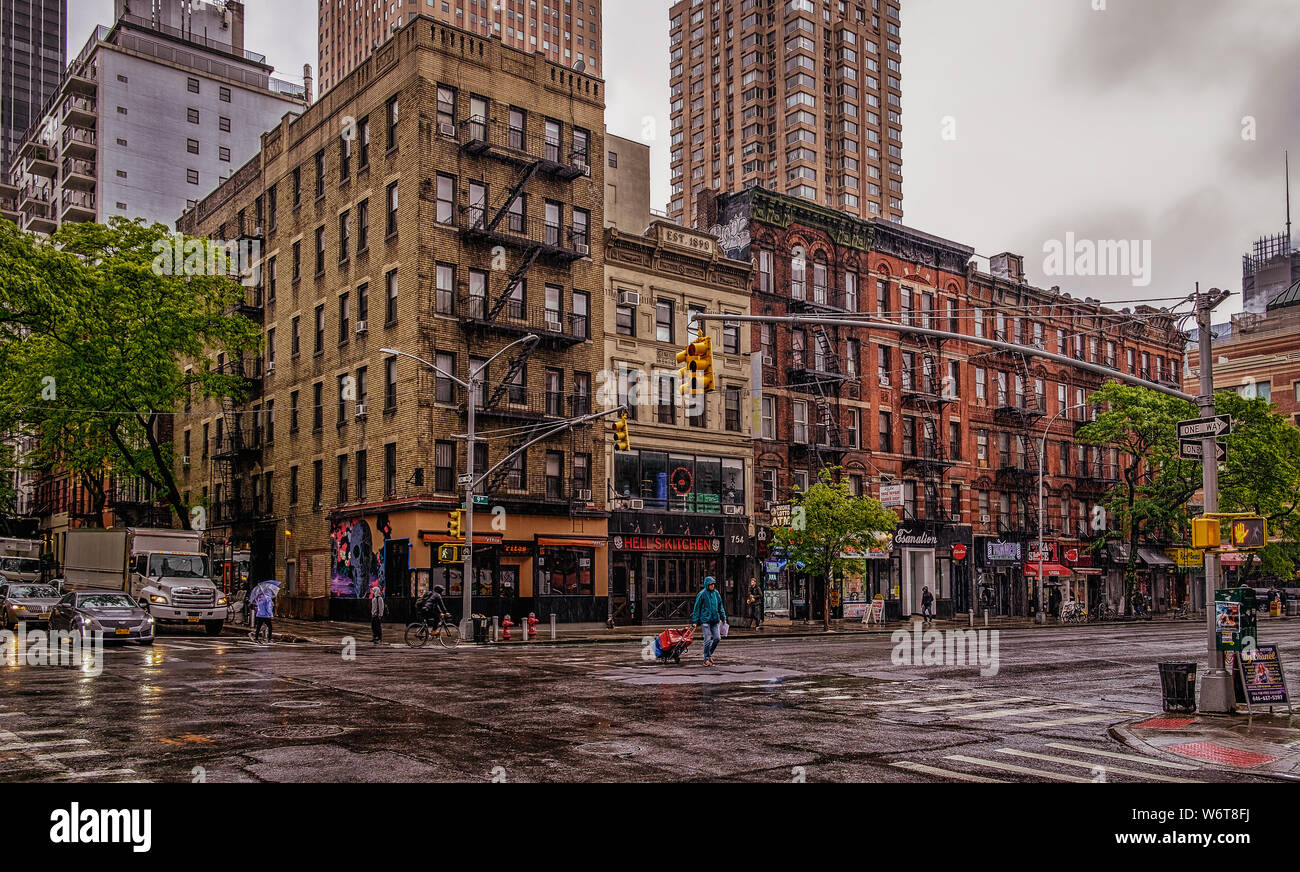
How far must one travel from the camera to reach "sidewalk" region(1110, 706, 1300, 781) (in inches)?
488

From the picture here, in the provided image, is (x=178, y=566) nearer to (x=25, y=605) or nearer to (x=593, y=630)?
(x=25, y=605)

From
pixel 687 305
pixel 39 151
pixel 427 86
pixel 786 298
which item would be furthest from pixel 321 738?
pixel 39 151

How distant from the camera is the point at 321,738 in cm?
1313

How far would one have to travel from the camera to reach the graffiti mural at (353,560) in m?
43.8

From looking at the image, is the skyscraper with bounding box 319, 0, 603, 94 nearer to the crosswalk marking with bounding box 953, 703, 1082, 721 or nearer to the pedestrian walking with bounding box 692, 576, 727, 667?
the pedestrian walking with bounding box 692, 576, 727, 667

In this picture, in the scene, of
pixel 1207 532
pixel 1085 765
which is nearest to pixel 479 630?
pixel 1207 532

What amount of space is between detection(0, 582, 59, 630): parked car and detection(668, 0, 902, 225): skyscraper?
9365 centimetres

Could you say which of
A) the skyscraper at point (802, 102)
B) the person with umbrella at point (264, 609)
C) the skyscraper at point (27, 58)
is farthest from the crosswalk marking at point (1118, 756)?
the skyscraper at point (27, 58)

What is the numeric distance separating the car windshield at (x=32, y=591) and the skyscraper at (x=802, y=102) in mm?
93024

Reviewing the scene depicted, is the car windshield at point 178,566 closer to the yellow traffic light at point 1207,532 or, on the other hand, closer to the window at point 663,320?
the window at point 663,320

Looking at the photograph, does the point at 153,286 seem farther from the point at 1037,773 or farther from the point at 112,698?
the point at 1037,773

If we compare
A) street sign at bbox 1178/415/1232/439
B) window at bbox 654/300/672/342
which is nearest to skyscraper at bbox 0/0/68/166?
window at bbox 654/300/672/342

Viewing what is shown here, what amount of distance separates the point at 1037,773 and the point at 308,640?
90.8 feet

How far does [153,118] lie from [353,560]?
57.7 m
